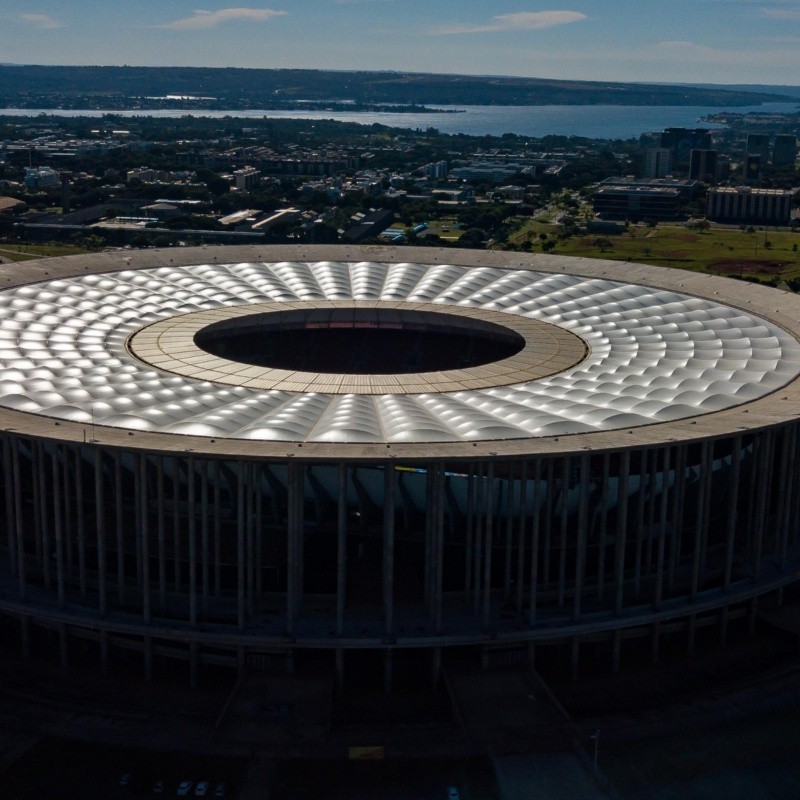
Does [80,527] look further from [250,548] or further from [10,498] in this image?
[250,548]

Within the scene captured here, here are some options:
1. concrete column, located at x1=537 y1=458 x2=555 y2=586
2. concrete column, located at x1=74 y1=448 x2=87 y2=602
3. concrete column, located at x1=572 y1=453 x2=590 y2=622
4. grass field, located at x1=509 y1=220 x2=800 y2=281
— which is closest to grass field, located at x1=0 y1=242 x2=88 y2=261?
grass field, located at x1=509 y1=220 x2=800 y2=281

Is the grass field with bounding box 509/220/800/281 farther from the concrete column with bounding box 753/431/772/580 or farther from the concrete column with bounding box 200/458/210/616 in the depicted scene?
the concrete column with bounding box 200/458/210/616

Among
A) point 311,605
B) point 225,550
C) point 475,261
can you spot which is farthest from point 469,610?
point 475,261

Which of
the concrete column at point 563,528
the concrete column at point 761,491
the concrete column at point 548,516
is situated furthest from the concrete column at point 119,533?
the concrete column at point 761,491

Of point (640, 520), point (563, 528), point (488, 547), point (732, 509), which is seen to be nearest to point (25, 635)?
point (488, 547)

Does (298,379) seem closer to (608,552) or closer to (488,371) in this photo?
(488,371)

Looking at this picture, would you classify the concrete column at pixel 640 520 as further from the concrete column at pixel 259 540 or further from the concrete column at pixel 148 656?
the concrete column at pixel 148 656
